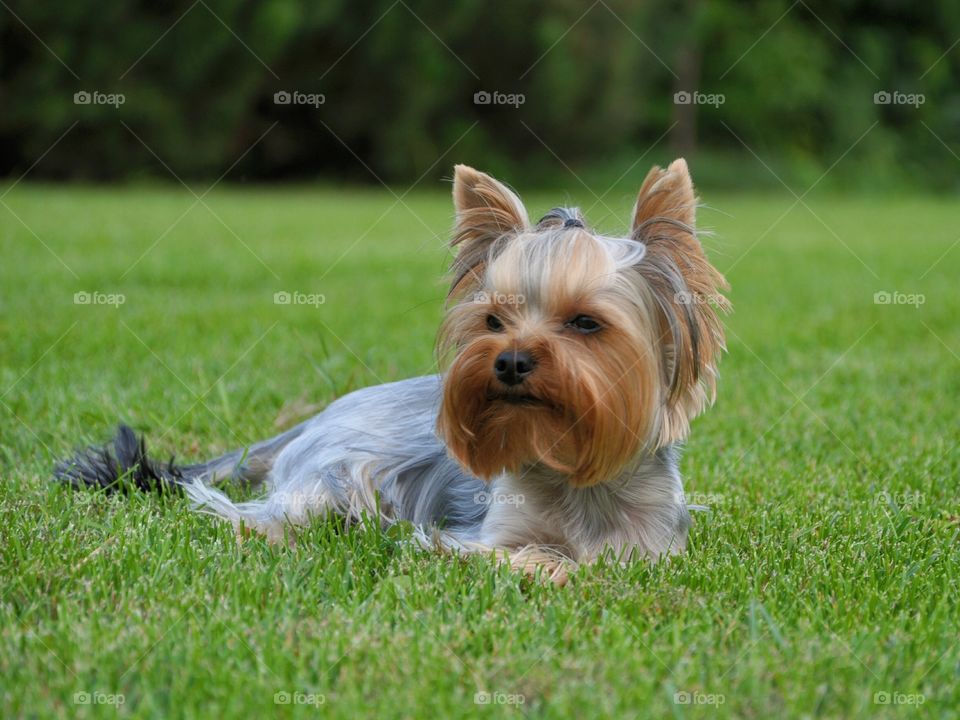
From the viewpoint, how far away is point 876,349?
8.24m

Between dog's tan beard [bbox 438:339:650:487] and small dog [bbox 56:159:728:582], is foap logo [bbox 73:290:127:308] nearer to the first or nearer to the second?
small dog [bbox 56:159:728:582]

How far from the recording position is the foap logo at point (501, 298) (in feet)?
12.5

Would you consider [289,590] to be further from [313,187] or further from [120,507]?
[313,187]

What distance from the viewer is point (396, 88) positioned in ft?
87.9

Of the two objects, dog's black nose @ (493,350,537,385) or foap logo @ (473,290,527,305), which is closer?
dog's black nose @ (493,350,537,385)

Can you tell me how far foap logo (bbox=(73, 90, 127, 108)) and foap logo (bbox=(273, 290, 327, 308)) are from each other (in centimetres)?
1525

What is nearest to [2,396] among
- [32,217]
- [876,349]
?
[876,349]

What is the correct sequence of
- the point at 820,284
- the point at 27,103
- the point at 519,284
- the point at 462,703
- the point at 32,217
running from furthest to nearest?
the point at 27,103 → the point at 32,217 → the point at 820,284 → the point at 519,284 → the point at 462,703

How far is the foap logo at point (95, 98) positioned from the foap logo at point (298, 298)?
15.3m

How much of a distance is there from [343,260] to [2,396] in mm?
6519
